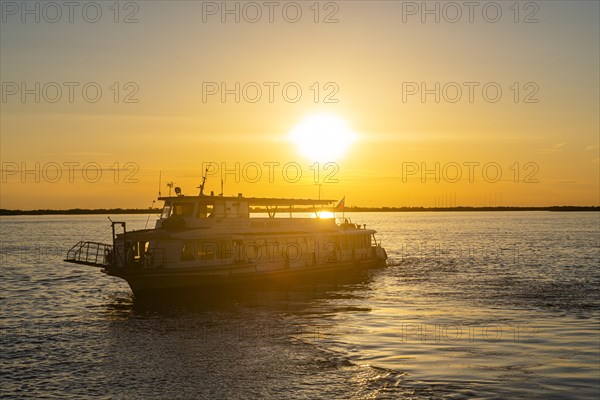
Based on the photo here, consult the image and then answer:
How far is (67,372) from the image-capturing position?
21078 mm

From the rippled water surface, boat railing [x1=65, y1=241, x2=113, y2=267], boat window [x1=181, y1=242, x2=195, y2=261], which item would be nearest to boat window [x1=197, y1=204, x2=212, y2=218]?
boat window [x1=181, y1=242, x2=195, y2=261]

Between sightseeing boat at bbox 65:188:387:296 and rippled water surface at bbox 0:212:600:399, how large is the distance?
1.58m

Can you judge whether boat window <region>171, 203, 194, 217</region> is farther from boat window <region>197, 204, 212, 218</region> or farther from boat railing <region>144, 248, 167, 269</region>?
boat railing <region>144, 248, 167, 269</region>

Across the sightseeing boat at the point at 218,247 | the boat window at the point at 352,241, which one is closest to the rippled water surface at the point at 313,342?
the sightseeing boat at the point at 218,247

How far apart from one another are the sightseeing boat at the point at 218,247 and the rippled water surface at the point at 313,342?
5.17 feet

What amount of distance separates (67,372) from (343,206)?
121ft

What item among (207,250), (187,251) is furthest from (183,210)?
(187,251)

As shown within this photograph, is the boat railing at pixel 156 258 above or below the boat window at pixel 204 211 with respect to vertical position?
below

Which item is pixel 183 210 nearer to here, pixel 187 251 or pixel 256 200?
pixel 187 251

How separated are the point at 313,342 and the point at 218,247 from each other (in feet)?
54.0

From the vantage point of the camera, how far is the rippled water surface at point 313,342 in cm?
1903

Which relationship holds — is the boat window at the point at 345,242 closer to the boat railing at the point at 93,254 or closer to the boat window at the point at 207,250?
the boat window at the point at 207,250

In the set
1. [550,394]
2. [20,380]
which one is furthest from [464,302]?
[20,380]

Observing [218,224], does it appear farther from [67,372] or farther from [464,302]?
[67,372]
